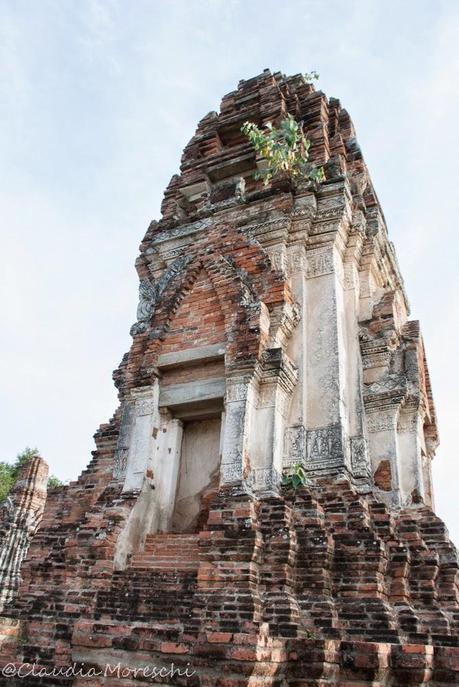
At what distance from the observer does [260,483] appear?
20.6ft

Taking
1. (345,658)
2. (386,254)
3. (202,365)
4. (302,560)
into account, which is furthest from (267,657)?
(386,254)

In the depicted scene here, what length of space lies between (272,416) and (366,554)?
188 cm

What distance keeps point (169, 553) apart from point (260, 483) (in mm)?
1331

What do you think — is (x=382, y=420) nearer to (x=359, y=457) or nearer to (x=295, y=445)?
(x=359, y=457)

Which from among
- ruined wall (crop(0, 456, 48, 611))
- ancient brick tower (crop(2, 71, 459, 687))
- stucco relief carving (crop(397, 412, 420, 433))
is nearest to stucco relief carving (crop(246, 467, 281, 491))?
ancient brick tower (crop(2, 71, 459, 687))

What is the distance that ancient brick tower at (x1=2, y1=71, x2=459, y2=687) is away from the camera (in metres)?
5.07

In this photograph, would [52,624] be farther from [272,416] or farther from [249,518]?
[272,416]

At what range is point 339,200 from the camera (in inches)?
328

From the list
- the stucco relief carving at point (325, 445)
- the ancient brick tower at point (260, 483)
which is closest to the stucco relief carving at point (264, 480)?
the ancient brick tower at point (260, 483)

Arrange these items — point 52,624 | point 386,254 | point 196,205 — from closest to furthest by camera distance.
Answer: point 52,624, point 386,254, point 196,205

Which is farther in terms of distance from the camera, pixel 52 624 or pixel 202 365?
pixel 202 365

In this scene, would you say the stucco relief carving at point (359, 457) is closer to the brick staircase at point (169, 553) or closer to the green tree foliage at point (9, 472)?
the brick staircase at point (169, 553)

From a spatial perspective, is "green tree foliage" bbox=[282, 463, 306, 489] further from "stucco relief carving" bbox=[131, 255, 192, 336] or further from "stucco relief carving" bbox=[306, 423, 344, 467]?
"stucco relief carving" bbox=[131, 255, 192, 336]

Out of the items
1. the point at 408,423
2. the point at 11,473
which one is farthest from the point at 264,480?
the point at 11,473
